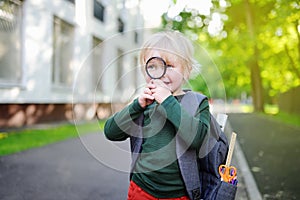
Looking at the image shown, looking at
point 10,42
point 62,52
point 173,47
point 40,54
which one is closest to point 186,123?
point 173,47

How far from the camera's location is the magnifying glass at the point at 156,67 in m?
1.75

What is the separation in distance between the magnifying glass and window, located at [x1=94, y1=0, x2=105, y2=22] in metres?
16.2

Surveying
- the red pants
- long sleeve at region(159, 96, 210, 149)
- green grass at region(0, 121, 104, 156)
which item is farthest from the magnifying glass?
green grass at region(0, 121, 104, 156)

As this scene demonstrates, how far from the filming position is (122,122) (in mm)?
1879

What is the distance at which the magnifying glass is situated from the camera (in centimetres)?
175

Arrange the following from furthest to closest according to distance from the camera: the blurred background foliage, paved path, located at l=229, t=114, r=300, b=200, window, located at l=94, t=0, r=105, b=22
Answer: window, located at l=94, t=0, r=105, b=22, the blurred background foliage, paved path, located at l=229, t=114, r=300, b=200

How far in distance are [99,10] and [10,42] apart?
24.7 feet

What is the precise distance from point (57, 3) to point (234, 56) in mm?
13838

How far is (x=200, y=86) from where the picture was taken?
6.87ft

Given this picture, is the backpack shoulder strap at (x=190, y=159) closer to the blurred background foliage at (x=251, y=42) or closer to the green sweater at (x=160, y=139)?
the green sweater at (x=160, y=139)

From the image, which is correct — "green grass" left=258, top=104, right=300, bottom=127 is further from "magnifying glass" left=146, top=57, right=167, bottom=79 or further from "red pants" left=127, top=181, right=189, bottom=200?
"magnifying glass" left=146, top=57, right=167, bottom=79

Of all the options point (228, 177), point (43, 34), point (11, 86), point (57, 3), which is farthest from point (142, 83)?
point (57, 3)

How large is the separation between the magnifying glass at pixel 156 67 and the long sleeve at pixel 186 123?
12 centimetres

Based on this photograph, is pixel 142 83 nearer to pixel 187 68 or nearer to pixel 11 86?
pixel 187 68
